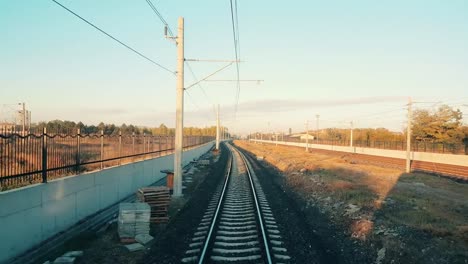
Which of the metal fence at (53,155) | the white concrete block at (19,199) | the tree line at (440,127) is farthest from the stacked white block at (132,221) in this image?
the tree line at (440,127)

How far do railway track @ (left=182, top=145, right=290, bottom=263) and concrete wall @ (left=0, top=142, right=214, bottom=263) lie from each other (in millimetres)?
3896

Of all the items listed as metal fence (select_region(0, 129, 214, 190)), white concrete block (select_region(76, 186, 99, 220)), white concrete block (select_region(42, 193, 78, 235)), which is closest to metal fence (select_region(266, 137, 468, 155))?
metal fence (select_region(0, 129, 214, 190))

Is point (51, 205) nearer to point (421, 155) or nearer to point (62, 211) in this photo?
point (62, 211)

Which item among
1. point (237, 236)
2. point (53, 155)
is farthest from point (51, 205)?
point (237, 236)

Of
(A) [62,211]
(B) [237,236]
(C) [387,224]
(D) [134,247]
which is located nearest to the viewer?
(D) [134,247]

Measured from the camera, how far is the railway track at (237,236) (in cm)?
A: 858

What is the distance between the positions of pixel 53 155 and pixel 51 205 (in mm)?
1942

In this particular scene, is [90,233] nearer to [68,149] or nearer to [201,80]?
[68,149]

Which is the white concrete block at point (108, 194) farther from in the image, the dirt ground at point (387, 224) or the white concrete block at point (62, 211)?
the dirt ground at point (387, 224)

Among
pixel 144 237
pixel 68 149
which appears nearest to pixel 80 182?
pixel 68 149

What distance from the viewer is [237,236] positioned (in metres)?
10.7

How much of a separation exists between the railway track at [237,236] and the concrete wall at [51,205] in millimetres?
3896

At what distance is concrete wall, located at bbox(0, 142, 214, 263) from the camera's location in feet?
27.6

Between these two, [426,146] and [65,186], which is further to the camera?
[426,146]
